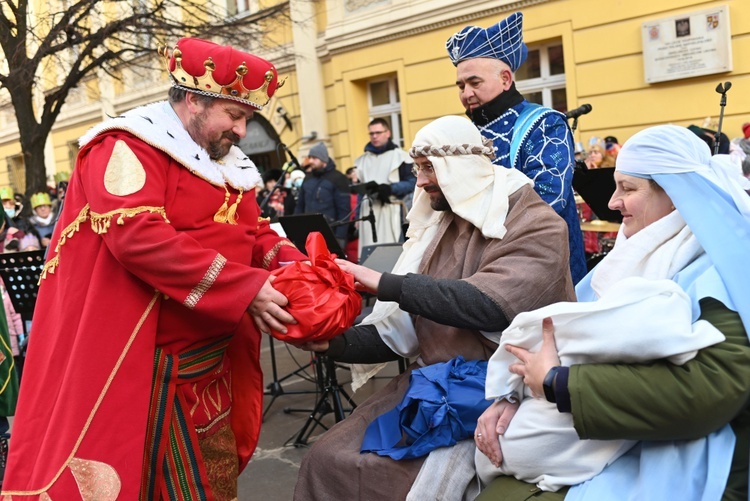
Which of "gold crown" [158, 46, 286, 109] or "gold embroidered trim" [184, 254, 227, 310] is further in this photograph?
"gold crown" [158, 46, 286, 109]

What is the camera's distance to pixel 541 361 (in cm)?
188

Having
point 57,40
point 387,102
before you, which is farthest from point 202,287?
point 387,102

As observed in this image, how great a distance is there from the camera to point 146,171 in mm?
2154

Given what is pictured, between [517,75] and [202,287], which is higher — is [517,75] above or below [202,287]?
above

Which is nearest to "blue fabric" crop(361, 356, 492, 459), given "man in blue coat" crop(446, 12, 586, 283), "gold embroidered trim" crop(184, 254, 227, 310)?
"gold embroidered trim" crop(184, 254, 227, 310)

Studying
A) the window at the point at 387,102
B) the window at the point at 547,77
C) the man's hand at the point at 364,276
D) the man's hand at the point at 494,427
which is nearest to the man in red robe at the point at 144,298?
the man's hand at the point at 364,276

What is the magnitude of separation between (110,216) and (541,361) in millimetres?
1241

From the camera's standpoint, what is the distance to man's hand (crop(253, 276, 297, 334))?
225 cm

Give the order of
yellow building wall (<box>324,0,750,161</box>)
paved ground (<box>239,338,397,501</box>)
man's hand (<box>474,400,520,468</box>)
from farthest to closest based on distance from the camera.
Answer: yellow building wall (<box>324,0,750,161</box>) < paved ground (<box>239,338,397,501</box>) < man's hand (<box>474,400,520,468</box>)

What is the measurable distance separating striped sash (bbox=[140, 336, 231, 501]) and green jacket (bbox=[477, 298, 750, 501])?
1.25 m

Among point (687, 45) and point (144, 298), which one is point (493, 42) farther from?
point (687, 45)

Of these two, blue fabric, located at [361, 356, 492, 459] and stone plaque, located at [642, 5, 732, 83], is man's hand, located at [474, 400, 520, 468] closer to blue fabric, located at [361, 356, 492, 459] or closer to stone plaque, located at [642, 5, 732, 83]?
blue fabric, located at [361, 356, 492, 459]

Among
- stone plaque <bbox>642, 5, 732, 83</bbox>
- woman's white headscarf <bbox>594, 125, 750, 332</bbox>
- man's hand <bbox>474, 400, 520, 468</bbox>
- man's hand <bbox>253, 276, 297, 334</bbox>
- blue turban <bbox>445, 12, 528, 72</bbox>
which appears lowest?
man's hand <bbox>474, 400, 520, 468</bbox>

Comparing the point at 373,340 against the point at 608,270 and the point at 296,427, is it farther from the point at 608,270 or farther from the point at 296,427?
the point at 296,427
